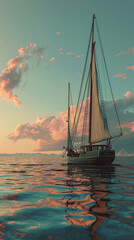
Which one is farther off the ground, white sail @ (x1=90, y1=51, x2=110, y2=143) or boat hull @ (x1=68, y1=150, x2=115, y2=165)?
white sail @ (x1=90, y1=51, x2=110, y2=143)

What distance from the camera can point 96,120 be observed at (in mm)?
37625

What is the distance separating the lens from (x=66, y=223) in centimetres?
505

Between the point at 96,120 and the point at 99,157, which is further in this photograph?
the point at 96,120

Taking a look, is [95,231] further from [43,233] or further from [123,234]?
[43,233]

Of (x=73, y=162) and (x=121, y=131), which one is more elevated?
(x=121, y=131)

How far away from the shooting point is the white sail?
120ft

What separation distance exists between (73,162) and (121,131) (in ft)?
44.4

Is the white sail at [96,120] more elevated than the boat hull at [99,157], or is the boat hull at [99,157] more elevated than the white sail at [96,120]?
the white sail at [96,120]

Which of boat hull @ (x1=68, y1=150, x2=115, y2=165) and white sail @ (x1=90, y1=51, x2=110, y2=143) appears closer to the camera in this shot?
boat hull @ (x1=68, y1=150, x2=115, y2=165)

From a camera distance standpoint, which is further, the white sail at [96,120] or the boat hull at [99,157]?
the white sail at [96,120]

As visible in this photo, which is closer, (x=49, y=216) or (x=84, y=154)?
(x=49, y=216)

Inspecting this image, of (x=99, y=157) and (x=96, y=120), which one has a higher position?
(x=96, y=120)

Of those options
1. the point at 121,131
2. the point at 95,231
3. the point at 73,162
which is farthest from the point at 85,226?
the point at 73,162

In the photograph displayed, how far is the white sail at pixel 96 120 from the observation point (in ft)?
120
